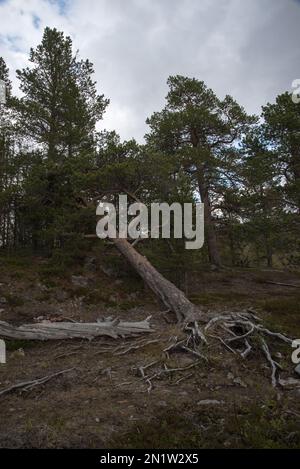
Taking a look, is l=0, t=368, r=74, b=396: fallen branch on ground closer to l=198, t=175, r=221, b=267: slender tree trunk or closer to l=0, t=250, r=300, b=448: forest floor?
l=0, t=250, r=300, b=448: forest floor

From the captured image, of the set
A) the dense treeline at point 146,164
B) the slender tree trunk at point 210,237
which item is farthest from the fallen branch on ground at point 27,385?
the slender tree trunk at point 210,237

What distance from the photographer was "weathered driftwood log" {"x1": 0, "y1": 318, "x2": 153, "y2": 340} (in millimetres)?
10906

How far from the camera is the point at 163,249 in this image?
16922mm

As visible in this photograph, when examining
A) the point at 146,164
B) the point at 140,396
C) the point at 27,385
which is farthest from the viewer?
the point at 146,164

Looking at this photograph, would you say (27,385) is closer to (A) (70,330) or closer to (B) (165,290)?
(A) (70,330)

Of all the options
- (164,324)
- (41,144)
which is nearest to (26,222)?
(41,144)

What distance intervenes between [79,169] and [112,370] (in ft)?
35.0

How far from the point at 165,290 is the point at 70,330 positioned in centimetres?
412

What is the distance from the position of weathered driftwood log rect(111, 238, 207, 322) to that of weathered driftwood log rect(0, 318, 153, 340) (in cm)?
151

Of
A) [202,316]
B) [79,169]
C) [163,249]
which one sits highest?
[79,169]

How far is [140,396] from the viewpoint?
23.4 ft

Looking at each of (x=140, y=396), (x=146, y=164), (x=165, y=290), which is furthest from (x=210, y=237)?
(x=140, y=396)

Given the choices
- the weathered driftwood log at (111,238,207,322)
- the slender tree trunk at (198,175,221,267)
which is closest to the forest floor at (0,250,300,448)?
the weathered driftwood log at (111,238,207,322)
